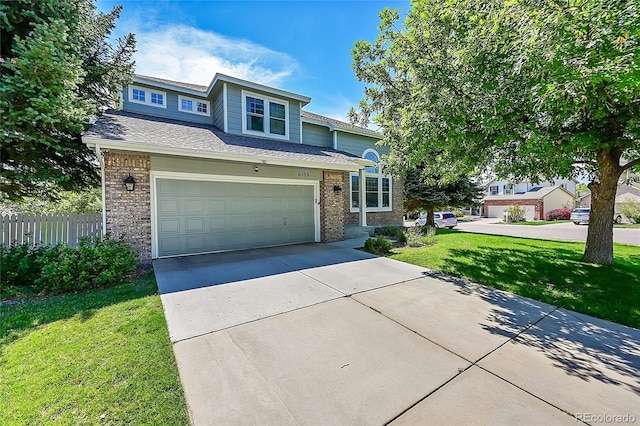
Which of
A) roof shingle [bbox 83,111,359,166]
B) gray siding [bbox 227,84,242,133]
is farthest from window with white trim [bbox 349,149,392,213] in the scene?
gray siding [bbox 227,84,242,133]

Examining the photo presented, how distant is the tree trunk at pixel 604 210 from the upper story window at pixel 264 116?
1014cm

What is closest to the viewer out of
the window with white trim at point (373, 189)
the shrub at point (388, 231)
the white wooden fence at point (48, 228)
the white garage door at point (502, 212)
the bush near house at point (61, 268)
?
the bush near house at point (61, 268)

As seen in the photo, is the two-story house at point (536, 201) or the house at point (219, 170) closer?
the house at point (219, 170)

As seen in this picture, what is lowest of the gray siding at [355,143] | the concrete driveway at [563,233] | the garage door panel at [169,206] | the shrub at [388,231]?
the concrete driveway at [563,233]

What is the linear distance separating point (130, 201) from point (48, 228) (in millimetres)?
2124

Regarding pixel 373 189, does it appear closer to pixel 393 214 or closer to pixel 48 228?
pixel 393 214

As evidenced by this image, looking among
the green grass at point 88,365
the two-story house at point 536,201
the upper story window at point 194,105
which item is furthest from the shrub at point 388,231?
the two-story house at point 536,201

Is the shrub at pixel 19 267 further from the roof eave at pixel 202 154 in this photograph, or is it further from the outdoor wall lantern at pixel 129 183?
the roof eave at pixel 202 154

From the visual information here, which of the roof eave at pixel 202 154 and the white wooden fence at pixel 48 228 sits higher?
the roof eave at pixel 202 154

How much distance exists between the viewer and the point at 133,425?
79.9 inches

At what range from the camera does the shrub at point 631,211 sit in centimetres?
2282

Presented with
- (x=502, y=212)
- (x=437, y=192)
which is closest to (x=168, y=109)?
(x=437, y=192)

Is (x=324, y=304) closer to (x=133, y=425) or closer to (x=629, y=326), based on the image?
(x=133, y=425)

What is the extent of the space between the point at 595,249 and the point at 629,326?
3816 mm
